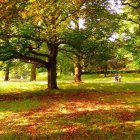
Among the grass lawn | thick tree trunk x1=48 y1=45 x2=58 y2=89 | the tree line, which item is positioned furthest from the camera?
thick tree trunk x1=48 y1=45 x2=58 y2=89

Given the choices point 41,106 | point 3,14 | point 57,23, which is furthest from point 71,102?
point 3,14

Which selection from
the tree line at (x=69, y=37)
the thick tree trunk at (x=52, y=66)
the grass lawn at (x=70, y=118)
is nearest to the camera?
the grass lawn at (x=70, y=118)

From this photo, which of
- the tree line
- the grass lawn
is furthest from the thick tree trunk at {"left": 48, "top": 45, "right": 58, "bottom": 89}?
the grass lawn

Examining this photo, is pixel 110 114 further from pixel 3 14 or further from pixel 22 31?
pixel 22 31

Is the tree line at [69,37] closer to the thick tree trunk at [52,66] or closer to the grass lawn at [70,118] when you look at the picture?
the thick tree trunk at [52,66]

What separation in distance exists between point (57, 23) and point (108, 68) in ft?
136

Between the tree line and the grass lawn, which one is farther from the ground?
the tree line

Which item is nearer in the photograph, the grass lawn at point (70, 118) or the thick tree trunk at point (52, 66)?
the grass lawn at point (70, 118)

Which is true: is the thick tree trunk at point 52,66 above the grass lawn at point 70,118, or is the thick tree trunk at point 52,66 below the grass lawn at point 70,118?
above

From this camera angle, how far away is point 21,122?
58.4ft

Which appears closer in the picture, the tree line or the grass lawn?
the grass lawn

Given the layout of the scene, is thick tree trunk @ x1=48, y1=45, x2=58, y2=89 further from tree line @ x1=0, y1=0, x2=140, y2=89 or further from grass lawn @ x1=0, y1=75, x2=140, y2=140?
grass lawn @ x1=0, y1=75, x2=140, y2=140

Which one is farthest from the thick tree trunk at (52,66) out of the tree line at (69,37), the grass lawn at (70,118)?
the grass lawn at (70,118)

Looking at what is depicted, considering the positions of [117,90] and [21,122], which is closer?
[21,122]
